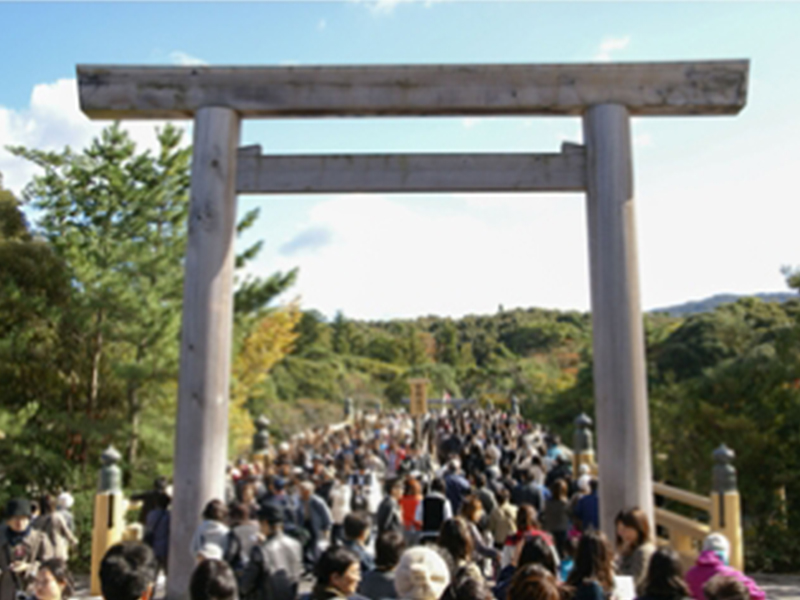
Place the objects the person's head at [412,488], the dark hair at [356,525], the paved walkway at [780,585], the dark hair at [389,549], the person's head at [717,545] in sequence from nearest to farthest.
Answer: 1. the dark hair at [389,549]
2. the person's head at [717,545]
3. the dark hair at [356,525]
4. the person's head at [412,488]
5. the paved walkway at [780,585]

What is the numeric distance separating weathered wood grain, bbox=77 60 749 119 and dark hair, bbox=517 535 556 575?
355cm

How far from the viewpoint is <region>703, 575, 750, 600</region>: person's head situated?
100 inches

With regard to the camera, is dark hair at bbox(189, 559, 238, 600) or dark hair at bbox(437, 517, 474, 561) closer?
dark hair at bbox(189, 559, 238, 600)

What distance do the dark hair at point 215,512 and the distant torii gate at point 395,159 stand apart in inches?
16.5

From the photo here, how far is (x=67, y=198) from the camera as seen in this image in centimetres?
1277

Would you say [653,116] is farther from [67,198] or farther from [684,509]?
[67,198]

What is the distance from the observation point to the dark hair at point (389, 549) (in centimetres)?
Result: 336

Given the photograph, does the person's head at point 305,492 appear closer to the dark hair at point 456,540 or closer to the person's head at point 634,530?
the dark hair at point 456,540

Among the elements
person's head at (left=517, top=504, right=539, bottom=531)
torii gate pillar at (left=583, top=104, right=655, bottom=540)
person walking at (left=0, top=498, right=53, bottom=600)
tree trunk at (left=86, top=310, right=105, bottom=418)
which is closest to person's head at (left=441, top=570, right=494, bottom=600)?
person's head at (left=517, top=504, right=539, bottom=531)

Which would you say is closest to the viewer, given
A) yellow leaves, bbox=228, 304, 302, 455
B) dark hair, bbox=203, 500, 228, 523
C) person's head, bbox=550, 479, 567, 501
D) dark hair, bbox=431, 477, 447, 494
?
dark hair, bbox=203, 500, 228, 523

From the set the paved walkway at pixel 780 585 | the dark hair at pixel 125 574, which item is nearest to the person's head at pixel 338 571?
the dark hair at pixel 125 574

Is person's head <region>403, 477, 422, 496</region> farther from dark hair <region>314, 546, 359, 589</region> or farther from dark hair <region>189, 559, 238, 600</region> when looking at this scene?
dark hair <region>189, 559, 238, 600</region>

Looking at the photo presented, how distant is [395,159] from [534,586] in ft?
12.4

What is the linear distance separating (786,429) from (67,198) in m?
13.6
